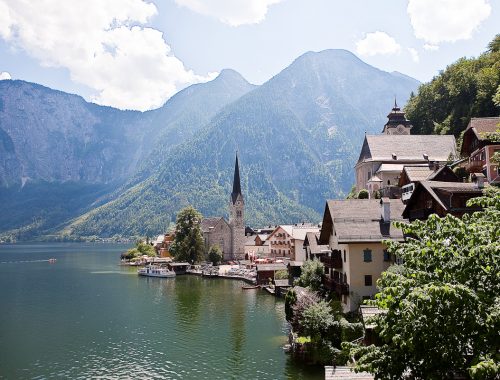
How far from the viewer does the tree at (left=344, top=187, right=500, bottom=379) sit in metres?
12.2

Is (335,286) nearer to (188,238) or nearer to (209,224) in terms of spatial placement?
(188,238)

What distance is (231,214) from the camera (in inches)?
5861

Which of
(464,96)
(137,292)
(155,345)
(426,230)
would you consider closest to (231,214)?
(137,292)

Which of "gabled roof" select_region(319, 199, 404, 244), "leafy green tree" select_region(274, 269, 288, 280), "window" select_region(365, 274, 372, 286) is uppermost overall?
"gabled roof" select_region(319, 199, 404, 244)

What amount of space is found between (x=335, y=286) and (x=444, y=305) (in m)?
32.9

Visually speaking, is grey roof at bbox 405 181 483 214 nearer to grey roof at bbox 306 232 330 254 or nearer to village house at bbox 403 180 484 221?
village house at bbox 403 180 484 221

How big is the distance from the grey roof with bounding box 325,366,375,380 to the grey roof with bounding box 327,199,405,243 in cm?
1442

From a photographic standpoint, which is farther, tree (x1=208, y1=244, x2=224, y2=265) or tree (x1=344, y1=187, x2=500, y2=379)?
tree (x1=208, y1=244, x2=224, y2=265)

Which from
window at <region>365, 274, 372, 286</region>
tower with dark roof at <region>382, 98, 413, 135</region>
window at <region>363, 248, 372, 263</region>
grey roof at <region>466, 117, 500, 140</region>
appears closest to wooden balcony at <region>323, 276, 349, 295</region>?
window at <region>365, 274, 372, 286</region>

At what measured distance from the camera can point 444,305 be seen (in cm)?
1245

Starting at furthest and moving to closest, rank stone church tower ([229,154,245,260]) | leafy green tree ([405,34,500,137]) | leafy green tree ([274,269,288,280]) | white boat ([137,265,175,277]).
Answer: stone church tower ([229,154,245,260]) < white boat ([137,265,175,277]) < leafy green tree ([405,34,500,137]) < leafy green tree ([274,269,288,280])

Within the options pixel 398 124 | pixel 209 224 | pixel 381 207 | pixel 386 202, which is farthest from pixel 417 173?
pixel 209 224

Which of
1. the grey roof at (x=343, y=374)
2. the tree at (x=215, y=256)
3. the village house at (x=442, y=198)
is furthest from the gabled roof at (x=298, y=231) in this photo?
the grey roof at (x=343, y=374)

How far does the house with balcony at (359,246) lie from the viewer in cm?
4094
